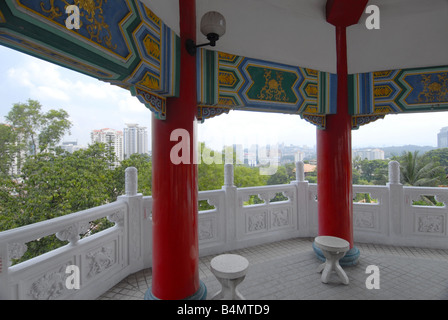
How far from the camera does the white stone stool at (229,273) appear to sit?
2.25m

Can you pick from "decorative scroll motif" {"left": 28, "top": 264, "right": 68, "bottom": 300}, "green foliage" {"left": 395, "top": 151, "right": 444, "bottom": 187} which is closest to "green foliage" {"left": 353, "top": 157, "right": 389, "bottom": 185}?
"green foliage" {"left": 395, "top": 151, "right": 444, "bottom": 187}

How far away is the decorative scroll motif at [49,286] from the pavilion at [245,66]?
841mm

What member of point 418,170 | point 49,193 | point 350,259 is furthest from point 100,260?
point 418,170

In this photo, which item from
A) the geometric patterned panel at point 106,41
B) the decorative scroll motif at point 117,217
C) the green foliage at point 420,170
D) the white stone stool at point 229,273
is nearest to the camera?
the geometric patterned panel at point 106,41

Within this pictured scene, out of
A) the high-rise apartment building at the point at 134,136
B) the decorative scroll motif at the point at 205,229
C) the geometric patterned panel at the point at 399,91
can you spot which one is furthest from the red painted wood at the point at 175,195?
the high-rise apartment building at the point at 134,136

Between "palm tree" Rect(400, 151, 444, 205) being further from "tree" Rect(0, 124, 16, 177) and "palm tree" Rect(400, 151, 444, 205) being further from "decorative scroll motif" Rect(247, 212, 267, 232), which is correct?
"tree" Rect(0, 124, 16, 177)

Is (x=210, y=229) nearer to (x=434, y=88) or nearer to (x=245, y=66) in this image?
(x=245, y=66)

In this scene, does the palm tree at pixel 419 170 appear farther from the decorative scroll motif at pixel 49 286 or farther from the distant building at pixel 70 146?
the distant building at pixel 70 146

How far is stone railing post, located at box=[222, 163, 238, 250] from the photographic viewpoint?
4172 millimetres

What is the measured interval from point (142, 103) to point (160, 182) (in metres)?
0.76

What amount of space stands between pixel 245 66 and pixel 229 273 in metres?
2.34

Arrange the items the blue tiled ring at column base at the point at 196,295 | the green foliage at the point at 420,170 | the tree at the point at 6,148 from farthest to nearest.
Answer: the green foliage at the point at 420,170
the tree at the point at 6,148
the blue tiled ring at column base at the point at 196,295

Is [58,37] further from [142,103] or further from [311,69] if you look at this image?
[311,69]

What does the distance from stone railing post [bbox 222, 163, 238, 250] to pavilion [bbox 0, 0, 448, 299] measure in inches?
55.3
